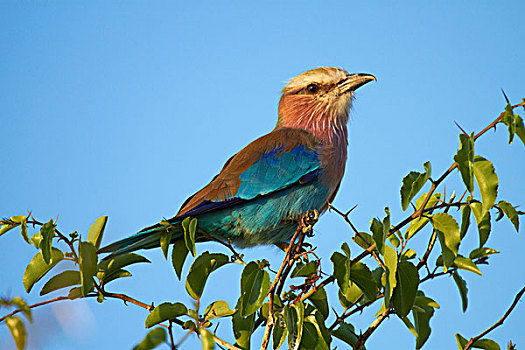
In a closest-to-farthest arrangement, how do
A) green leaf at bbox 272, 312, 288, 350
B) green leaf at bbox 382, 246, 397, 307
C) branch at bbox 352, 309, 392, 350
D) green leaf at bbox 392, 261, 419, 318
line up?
green leaf at bbox 382, 246, 397, 307, green leaf at bbox 392, 261, 419, 318, green leaf at bbox 272, 312, 288, 350, branch at bbox 352, 309, 392, 350

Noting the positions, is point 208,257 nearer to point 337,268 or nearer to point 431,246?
point 337,268

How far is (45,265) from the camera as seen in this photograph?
9.25 feet

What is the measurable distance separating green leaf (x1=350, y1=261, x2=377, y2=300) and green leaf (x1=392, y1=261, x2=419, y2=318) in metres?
0.17

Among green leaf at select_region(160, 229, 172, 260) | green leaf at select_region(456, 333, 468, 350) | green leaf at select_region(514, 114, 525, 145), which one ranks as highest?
green leaf at select_region(160, 229, 172, 260)

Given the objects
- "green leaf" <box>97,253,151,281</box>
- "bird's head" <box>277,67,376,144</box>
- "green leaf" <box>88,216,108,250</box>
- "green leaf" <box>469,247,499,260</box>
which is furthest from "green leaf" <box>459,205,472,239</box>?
"bird's head" <box>277,67,376,144</box>

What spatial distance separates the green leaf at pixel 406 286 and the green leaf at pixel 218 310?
74 centimetres

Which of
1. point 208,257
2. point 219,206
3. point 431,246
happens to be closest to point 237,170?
point 219,206

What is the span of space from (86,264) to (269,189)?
1904 millimetres

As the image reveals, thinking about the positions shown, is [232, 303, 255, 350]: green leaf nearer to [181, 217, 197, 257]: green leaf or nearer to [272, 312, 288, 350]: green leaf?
[272, 312, 288, 350]: green leaf

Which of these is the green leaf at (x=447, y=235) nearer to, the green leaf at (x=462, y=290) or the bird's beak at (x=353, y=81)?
the green leaf at (x=462, y=290)

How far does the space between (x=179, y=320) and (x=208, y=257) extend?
1.09 ft

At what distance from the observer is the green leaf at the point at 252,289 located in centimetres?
269

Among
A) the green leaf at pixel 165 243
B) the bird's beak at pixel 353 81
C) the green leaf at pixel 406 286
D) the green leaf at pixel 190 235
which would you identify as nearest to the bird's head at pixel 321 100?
the bird's beak at pixel 353 81

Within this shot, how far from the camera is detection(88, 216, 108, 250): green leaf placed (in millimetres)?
2891
